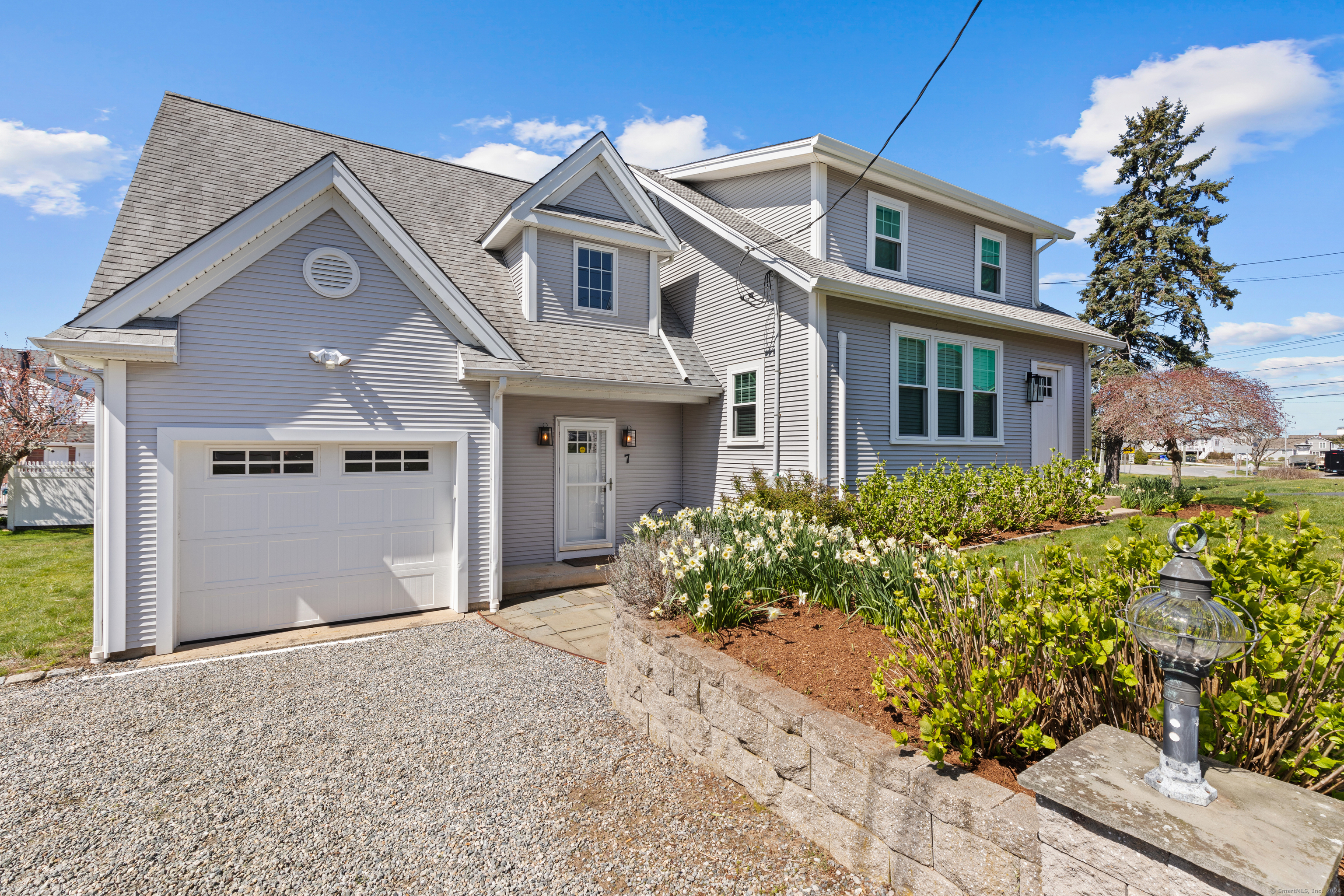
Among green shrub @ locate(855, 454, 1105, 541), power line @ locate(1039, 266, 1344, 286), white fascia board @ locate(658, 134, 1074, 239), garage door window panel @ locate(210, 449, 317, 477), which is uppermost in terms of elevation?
power line @ locate(1039, 266, 1344, 286)

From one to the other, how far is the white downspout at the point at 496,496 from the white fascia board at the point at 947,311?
187 inches

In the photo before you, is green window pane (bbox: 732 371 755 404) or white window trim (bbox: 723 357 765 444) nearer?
white window trim (bbox: 723 357 765 444)

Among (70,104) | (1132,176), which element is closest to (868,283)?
(70,104)

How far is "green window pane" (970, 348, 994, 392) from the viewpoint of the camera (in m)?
10.4

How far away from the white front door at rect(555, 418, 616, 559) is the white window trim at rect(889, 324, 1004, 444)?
188 inches

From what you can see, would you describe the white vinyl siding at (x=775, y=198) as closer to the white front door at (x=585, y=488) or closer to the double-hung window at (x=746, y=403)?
the double-hung window at (x=746, y=403)

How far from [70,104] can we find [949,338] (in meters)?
12.5

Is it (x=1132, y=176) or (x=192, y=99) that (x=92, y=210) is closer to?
(x=192, y=99)

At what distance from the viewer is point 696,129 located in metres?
13.6

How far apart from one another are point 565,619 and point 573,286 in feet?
17.4

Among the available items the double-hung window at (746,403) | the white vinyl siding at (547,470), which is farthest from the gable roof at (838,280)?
the white vinyl siding at (547,470)

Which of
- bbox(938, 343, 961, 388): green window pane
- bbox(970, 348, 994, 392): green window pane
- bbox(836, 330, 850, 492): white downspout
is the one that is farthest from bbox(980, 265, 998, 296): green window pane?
bbox(836, 330, 850, 492): white downspout

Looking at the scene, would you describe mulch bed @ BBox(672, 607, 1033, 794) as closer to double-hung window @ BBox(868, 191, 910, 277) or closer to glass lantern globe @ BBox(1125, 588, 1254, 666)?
glass lantern globe @ BBox(1125, 588, 1254, 666)

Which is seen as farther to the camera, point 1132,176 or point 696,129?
point 1132,176
